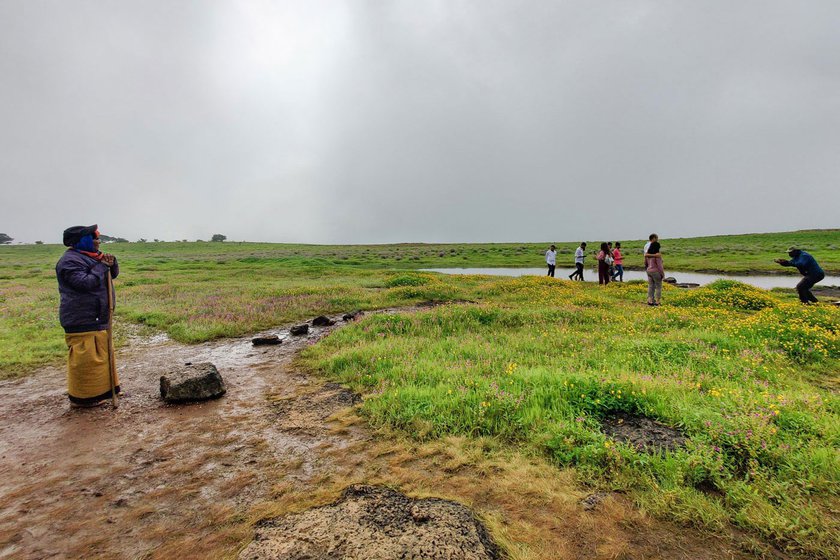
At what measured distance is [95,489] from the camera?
4.82 m

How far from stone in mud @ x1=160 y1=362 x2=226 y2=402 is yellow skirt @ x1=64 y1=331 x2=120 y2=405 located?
1135 mm

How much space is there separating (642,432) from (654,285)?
46.0ft

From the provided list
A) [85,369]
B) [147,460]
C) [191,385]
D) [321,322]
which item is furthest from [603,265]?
[85,369]

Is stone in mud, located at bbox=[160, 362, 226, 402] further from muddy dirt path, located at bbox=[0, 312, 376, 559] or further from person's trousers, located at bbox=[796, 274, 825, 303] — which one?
person's trousers, located at bbox=[796, 274, 825, 303]

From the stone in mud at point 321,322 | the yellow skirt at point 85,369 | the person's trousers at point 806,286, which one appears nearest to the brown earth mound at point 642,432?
the yellow skirt at point 85,369

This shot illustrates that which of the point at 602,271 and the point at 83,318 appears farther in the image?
the point at 602,271

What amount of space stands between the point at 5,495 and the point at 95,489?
104 cm

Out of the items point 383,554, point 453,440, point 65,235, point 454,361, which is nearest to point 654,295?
point 454,361

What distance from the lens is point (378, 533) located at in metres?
3.81

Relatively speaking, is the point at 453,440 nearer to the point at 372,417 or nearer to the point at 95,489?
the point at 372,417

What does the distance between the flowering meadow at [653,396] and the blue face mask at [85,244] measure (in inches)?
209

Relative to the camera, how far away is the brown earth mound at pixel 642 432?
17.1 ft

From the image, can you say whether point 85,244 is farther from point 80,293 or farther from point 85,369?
point 85,369

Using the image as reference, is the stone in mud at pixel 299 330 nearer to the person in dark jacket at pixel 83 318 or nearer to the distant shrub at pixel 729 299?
the person in dark jacket at pixel 83 318
